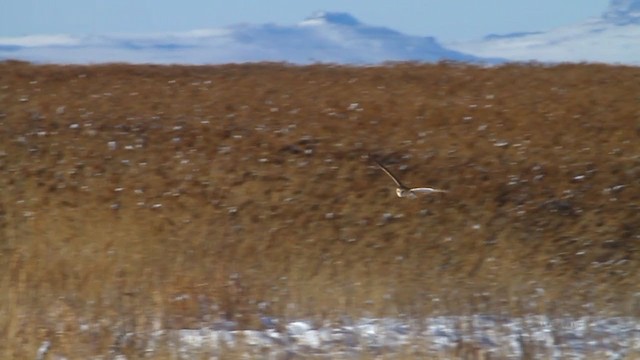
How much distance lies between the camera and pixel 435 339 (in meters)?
7.66

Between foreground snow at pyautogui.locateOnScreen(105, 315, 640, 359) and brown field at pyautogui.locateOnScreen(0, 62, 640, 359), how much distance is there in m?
0.48

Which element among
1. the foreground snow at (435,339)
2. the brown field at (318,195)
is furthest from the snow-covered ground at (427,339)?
the brown field at (318,195)

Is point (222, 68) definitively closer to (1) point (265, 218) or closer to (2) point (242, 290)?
(1) point (265, 218)

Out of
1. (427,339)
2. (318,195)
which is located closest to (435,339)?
(427,339)

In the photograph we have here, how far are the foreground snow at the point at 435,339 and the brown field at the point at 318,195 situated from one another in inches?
18.8

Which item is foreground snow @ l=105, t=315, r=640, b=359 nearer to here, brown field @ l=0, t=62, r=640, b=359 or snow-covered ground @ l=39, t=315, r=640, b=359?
snow-covered ground @ l=39, t=315, r=640, b=359

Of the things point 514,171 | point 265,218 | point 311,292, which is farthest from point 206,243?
point 514,171

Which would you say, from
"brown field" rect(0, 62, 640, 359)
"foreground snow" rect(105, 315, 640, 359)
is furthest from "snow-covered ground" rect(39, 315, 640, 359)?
"brown field" rect(0, 62, 640, 359)

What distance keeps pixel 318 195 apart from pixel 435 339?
6916 millimetres

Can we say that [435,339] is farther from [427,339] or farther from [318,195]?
[318,195]

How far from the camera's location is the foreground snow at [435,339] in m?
7.40

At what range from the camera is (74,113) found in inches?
672

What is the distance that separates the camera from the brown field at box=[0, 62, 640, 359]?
10.5 metres

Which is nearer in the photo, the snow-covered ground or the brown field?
the snow-covered ground
